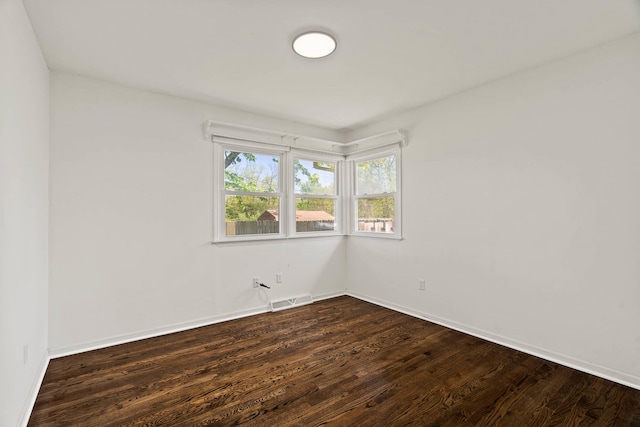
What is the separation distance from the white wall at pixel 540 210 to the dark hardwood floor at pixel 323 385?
1.13 feet

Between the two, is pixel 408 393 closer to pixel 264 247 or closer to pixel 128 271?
pixel 264 247

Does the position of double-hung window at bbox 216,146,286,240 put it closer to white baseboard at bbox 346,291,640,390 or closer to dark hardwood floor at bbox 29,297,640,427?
dark hardwood floor at bbox 29,297,640,427

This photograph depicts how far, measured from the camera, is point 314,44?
2305 mm

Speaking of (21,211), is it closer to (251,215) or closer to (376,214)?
(251,215)

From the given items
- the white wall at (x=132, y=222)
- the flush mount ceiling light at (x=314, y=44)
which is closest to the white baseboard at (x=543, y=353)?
the white wall at (x=132, y=222)

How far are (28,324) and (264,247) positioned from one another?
230 centimetres

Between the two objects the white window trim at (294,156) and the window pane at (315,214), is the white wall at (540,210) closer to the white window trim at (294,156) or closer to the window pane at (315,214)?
the white window trim at (294,156)

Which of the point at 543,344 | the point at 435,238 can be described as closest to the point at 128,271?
the point at 435,238

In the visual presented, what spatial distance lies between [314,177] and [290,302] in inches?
70.0

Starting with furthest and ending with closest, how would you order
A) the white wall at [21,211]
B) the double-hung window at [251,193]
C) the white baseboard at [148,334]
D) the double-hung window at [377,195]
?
1. the double-hung window at [377,195]
2. the double-hung window at [251,193]
3. the white baseboard at [148,334]
4. the white wall at [21,211]

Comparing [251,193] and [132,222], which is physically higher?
[251,193]

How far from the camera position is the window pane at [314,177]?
4379 millimetres

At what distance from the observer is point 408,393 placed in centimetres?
213

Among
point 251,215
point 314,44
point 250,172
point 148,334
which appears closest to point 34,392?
point 148,334
